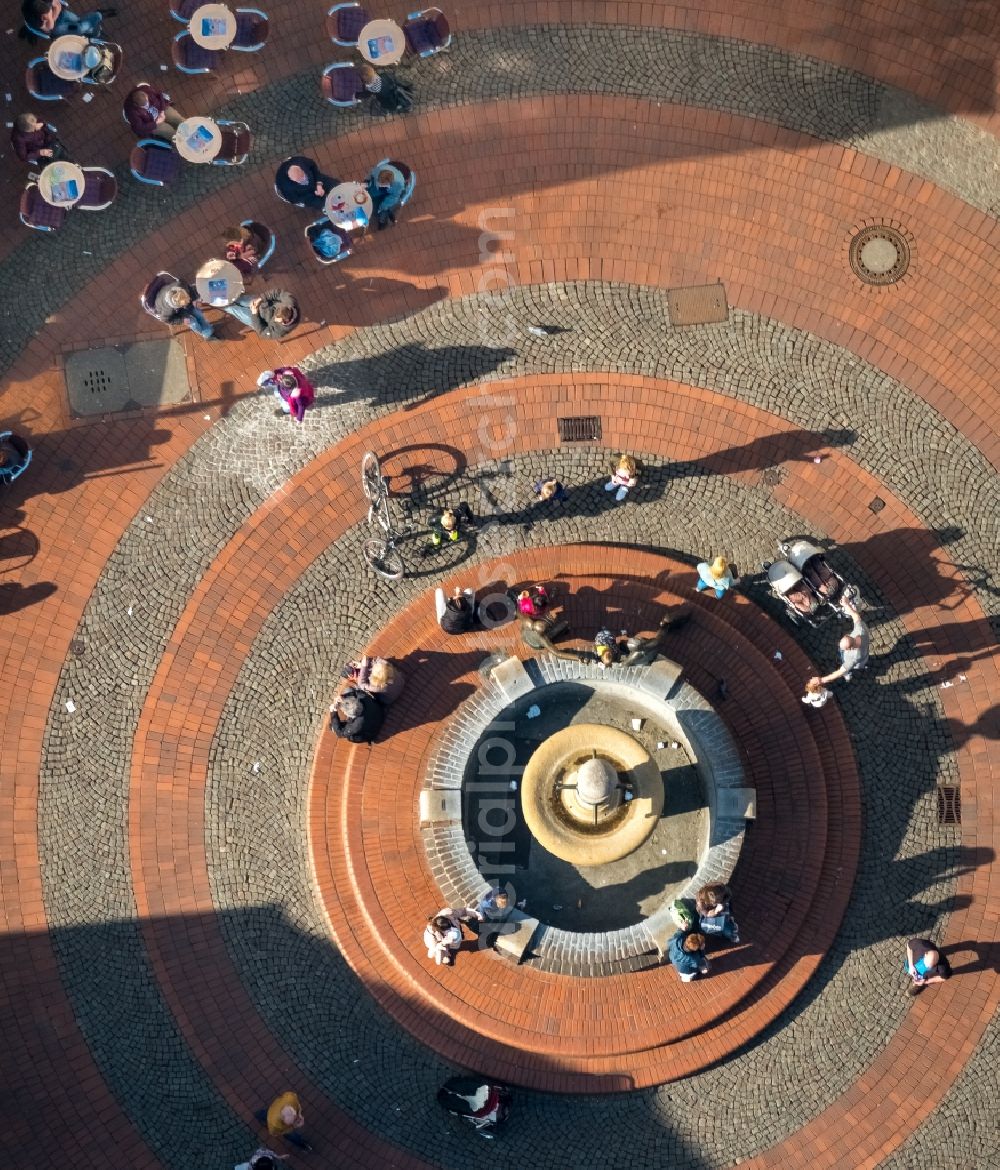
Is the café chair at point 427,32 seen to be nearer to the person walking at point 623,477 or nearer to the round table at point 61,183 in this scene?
the round table at point 61,183

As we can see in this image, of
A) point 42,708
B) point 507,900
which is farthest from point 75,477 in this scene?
point 507,900

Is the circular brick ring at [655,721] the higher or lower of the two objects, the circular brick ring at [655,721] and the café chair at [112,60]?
the lower

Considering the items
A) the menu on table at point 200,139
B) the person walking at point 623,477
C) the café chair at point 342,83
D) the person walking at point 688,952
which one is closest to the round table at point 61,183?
the menu on table at point 200,139

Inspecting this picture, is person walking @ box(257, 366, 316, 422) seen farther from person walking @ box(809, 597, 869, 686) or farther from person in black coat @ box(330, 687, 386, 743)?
person walking @ box(809, 597, 869, 686)

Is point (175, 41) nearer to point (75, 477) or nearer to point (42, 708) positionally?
point (75, 477)

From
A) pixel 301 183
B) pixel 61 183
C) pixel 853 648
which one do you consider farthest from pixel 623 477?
pixel 61 183

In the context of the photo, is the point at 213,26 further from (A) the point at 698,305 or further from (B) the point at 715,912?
(B) the point at 715,912
